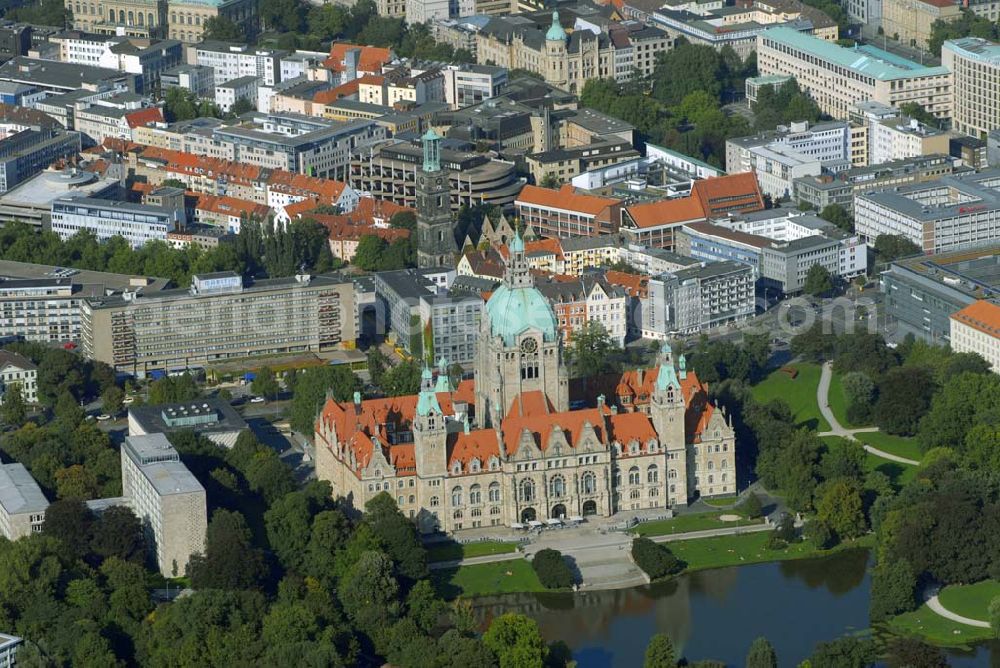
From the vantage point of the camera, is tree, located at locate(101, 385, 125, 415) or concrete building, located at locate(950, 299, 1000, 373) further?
concrete building, located at locate(950, 299, 1000, 373)

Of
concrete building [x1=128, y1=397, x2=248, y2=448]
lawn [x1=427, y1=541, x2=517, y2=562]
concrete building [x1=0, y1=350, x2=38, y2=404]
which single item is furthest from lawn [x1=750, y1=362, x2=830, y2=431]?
concrete building [x1=0, y1=350, x2=38, y2=404]

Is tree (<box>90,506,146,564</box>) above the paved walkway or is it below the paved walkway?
above

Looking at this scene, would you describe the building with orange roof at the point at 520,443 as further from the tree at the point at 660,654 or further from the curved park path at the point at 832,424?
the tree at the point at 660,654

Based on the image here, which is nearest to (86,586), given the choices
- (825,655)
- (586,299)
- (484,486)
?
(484,486)

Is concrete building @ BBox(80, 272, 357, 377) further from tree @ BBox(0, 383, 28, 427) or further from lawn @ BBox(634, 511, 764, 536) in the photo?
lawn @ BBox(634, 511, 764, 536)

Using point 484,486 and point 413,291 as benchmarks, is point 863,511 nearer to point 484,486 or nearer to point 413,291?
point 484,486

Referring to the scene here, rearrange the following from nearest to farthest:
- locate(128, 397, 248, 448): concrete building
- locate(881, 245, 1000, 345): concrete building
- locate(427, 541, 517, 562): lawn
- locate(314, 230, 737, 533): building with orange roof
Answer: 1. locate(427, 541, 517, 562): lawn
2. locate(314, 230, 737, 533): building with orange roof
3. locate(128, 397, 248, 448): concrete building
4. locate(881, 245, 1000, 345): concrete building
